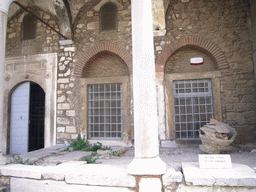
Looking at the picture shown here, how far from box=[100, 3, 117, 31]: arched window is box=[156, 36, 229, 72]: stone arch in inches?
72.8

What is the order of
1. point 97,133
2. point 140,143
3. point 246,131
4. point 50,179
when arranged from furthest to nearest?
point 97,133 → point 246,131 → point 50,179 → point 140,143

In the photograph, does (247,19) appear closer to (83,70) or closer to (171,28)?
(171,28)

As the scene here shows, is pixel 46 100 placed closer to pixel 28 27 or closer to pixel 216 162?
pixel 28 27

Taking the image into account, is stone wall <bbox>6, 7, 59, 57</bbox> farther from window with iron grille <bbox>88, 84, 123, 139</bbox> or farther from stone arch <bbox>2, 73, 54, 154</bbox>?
window with iron grille <bbox>88, 84, 123, 139</bbox>

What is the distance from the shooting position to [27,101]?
6.43 m

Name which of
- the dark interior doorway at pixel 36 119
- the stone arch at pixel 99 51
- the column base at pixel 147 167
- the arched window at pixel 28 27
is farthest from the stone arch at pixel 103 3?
the column base at pixel 147 167

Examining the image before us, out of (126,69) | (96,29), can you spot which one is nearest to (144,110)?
(126,69)

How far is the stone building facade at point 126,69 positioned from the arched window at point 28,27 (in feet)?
0.36

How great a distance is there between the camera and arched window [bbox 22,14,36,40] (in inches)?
263

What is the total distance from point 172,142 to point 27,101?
4812 millimetres

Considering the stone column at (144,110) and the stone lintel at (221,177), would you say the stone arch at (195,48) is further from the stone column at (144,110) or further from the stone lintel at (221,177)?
the stone lintel at (221,177)

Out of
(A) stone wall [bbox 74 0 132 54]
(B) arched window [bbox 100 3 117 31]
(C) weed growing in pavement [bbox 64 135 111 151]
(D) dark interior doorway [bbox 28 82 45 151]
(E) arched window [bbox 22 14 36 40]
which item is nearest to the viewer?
(C) weed growing in pavement [bbox 64 135 111 151]

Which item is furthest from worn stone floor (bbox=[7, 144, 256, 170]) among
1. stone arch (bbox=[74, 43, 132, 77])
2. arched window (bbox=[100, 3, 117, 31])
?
arched window (bbox=[100, 3, 117, 31])

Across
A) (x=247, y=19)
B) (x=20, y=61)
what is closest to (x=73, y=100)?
(x=20, y=61)
